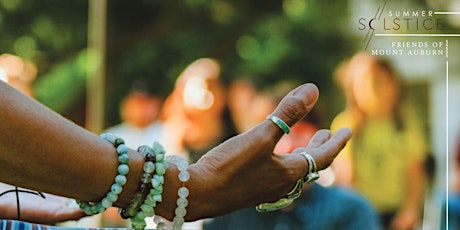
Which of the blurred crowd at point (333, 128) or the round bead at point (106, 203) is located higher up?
the blurred crowd at point (333, 128)

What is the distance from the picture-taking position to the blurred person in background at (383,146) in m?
3.33

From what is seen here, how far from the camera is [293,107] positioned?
95 centimetres

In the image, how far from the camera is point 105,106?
3873 mm

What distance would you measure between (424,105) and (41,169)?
2.70 meters

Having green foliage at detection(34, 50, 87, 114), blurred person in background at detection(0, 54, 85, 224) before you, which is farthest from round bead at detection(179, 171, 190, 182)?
green foliage at detection(34, 50, 87, 114)

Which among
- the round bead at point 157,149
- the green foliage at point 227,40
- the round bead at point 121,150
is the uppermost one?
the green foliage at point 227,40

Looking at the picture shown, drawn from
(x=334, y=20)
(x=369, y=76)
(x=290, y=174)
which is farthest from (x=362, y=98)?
(x=290, y=174)

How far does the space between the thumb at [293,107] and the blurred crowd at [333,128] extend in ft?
6.33

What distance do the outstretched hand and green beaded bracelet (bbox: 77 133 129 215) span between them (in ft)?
0.25

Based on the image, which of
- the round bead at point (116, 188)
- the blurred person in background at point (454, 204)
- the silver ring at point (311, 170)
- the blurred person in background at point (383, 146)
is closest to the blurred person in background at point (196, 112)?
the blurred person in background at point (383, 146)

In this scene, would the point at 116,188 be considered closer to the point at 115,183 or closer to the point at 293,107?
the point at 115,183

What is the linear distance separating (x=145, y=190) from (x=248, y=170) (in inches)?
4.3

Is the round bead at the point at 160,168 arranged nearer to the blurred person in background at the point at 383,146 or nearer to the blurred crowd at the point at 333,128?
the blurred crowd at the point at 333,128

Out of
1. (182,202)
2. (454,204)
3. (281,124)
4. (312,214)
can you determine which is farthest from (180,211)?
(454,204)
